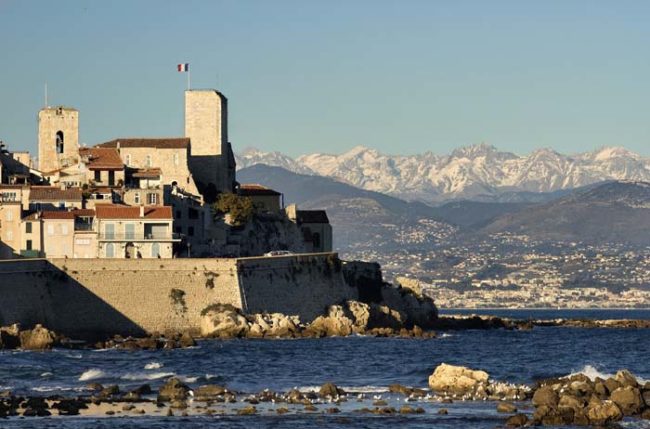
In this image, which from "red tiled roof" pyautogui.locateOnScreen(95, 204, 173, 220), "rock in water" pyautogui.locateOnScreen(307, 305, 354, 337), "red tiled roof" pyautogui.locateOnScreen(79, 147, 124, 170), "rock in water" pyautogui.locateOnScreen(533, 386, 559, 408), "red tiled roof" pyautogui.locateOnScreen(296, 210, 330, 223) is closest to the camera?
"rock in water" pyautogui.locateOnScreen(533, 386, 559, 408)

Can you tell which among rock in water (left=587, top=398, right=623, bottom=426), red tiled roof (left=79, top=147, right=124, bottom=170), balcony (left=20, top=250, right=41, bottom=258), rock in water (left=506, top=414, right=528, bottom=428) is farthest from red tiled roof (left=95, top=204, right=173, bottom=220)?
rock in water (left=587, top=398, right=623, bottom=426)

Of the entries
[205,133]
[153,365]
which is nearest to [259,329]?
[153,365]

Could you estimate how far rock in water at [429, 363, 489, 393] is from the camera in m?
73.2

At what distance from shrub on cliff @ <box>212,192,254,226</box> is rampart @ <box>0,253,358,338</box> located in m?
12.3

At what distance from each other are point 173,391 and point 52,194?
133 ft

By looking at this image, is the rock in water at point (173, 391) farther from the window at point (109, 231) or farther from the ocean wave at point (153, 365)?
the window at point (109, 231)

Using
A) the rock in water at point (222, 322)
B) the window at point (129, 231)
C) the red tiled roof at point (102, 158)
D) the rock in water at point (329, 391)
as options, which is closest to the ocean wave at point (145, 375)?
the rock in water at point (329, 391)

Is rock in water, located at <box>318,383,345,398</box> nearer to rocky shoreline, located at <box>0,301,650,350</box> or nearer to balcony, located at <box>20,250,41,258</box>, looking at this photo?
rocky shoreline, located at <box>0,301,650,350</box>

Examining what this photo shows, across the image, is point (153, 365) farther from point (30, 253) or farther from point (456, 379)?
point (30, 253)

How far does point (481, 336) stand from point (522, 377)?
40.7 m

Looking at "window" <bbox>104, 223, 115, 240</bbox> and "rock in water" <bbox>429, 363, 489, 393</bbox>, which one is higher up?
"window" <bbox>104, 223, 115, 240</bbox>

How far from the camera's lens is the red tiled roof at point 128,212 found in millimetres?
106312

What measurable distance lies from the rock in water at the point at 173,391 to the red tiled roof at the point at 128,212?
113ft

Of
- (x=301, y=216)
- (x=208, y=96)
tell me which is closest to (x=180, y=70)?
(x=208, y=96)
